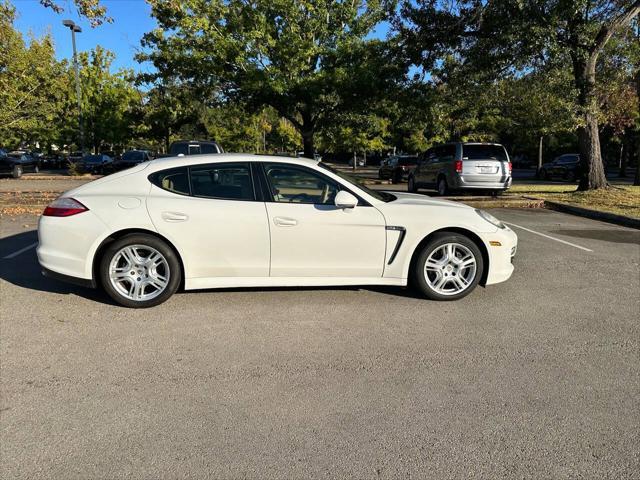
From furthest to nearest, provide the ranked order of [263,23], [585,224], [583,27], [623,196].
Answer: [263,23]
[623,196]
[583,27]
[585,224]

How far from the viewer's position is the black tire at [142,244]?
14.9ft

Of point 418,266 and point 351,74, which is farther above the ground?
point 351,74

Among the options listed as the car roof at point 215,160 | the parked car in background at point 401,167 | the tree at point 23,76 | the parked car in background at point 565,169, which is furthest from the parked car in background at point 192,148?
the parked car in background at point 565,169

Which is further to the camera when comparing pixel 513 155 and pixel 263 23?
pixel 513 155

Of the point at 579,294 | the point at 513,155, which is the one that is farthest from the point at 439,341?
the point at 513,155

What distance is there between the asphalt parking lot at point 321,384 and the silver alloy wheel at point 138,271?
0.20 meters

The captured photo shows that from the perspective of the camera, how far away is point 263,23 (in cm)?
1772

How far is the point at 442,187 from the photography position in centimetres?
1485

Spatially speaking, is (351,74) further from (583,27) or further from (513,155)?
(513,155)

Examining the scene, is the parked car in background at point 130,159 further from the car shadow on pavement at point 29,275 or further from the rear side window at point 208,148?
the car shadow on pavement at point 29,275

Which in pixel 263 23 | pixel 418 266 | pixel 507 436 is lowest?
pixel 507 436

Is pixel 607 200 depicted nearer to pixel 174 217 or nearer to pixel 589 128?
pixel 589 128

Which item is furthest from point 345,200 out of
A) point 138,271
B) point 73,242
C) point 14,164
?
point 14,164

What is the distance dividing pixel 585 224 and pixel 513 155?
199ft
